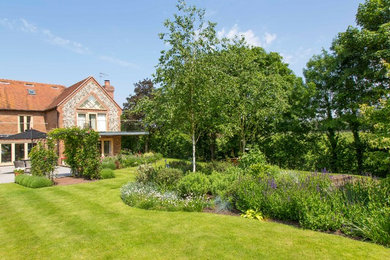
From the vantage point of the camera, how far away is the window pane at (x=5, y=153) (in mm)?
23217

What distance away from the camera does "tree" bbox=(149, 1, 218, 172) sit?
10125 millimetres

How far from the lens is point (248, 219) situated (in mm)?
6535

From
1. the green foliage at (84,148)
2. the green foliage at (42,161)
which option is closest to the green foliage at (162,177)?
the green foliage at (84,148)

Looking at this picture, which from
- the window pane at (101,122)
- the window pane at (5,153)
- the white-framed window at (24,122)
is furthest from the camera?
the window pane at (101,122)

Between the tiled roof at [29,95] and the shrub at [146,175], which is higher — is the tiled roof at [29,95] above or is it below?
above

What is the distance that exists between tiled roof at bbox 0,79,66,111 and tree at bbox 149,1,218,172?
2123 cm

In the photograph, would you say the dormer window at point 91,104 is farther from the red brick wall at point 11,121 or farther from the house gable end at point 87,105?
the red brick wall at point 11,121

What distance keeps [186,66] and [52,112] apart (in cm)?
2033

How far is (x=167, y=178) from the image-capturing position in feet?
31.9

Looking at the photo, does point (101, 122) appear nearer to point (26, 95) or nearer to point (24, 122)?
point (24, 122)

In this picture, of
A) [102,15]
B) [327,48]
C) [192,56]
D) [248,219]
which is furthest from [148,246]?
[327,48]

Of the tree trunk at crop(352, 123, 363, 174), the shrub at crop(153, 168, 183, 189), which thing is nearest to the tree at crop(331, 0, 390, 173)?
the tree trunk at crop(352, 123, 363, 174)

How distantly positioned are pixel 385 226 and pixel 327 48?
528 inches

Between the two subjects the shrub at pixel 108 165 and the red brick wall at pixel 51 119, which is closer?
the shrub at pixel 108 165
